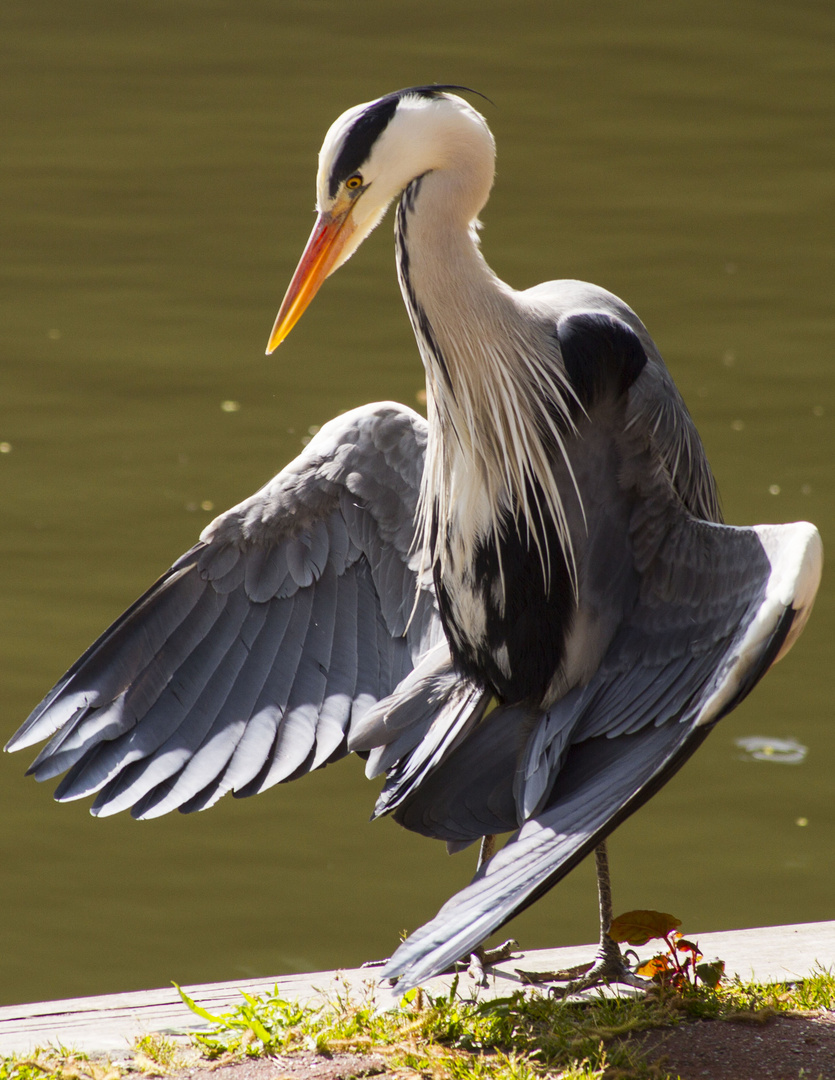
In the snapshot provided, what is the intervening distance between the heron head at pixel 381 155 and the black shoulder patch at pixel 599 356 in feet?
1.09

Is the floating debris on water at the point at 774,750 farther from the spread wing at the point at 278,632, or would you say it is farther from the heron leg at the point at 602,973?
the heron leg at the point at 602,973

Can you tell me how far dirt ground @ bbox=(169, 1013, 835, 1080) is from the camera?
2.59 meters

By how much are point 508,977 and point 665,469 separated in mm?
1114

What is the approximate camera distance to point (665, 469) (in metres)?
3.17

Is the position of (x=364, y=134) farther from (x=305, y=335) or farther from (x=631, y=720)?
(x=305, y=335)

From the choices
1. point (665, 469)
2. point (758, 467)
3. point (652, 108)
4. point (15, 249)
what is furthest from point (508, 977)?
point (652, 108)

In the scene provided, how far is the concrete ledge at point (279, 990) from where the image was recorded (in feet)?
9.41

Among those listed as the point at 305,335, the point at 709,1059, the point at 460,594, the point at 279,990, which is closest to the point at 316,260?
the point at 460,594

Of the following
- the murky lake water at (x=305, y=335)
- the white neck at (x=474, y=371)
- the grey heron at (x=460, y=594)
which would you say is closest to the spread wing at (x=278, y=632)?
the grey heron at (x=460, y=594)

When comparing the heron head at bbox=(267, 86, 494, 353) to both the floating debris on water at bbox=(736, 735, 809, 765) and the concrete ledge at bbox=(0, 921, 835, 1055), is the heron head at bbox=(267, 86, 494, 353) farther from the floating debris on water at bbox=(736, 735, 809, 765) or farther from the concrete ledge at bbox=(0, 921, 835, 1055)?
the floating debris on water at bbox=(736, 735, 809, 765)

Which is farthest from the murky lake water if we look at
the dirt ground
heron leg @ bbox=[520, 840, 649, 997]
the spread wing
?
the dirt ground

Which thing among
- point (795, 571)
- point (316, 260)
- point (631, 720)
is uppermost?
point (316, 260)

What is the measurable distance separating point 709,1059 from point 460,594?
44.3 inches

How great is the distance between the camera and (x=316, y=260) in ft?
10.4
